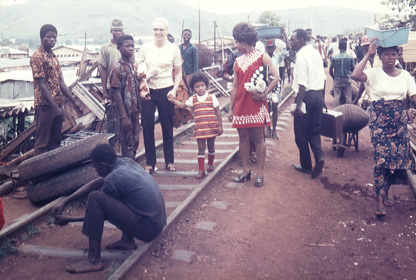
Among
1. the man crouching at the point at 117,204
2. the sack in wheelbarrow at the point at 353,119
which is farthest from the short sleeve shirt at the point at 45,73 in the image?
the sack in wheelbarrow at the point at 353,119

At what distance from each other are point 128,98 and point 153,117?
59 centimetres

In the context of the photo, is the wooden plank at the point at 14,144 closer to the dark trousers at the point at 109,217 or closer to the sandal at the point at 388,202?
the dark trousers at the point at 109,217

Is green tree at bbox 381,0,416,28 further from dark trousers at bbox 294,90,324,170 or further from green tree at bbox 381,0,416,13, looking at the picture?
dark trousers at bbox 294,90,324,170

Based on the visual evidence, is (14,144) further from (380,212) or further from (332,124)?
(380,212)

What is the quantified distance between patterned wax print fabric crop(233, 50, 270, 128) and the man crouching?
2.23 metres

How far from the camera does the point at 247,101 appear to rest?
19.3 ft

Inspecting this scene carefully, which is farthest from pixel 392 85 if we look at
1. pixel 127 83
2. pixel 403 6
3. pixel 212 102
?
pixel 403 6

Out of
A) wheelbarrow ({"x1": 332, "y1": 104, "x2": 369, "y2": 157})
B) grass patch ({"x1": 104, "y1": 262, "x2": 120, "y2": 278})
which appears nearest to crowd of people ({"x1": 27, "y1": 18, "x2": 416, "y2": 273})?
grass patch ({"x1": 104, "y1": 262, "x2": 120, "y2": 278})

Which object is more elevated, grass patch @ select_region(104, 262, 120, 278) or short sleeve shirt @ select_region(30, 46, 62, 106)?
short sleeve shirt @ select_region(30, 46, 62, 106)

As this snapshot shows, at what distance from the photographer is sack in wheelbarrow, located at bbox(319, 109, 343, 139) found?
7434 millimetres

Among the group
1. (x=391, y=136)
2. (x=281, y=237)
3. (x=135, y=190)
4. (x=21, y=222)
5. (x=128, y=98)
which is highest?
(x=128, y=98)

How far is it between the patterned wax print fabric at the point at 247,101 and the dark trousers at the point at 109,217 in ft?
7.80

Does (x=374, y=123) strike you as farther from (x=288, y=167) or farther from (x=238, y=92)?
(x=288, y=167)

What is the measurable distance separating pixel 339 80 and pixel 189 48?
4.21 meters
